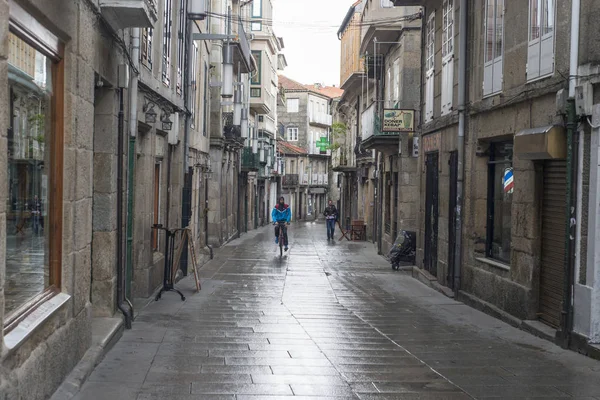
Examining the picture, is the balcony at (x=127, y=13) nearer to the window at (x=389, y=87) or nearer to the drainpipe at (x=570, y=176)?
the drainpipe at (x=570, y=176)

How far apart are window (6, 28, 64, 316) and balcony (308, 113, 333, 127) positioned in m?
72.9

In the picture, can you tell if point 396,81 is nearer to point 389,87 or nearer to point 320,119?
point 389,87

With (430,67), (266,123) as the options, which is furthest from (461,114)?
(266,123)

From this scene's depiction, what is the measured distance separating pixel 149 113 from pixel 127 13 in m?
3.46

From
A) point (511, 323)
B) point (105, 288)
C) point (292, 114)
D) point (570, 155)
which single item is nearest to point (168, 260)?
point (105, 288)

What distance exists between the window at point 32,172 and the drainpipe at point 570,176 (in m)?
5.51

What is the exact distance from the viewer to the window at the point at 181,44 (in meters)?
15.0

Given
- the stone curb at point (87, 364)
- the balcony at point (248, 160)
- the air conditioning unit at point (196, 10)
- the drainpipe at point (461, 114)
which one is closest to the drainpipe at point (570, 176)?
the drainpipe at point (461, 114)

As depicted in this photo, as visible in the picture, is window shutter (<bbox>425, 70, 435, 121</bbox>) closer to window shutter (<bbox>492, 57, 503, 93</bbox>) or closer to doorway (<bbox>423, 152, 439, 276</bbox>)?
doorway (<bbox>423, 152, 439, 276</bbox>)

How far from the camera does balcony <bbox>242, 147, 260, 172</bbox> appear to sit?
36.5 meters

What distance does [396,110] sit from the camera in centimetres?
1903

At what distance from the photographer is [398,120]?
19062 mm

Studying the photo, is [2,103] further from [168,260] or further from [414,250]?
[414,250]

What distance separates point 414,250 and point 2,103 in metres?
15.4
